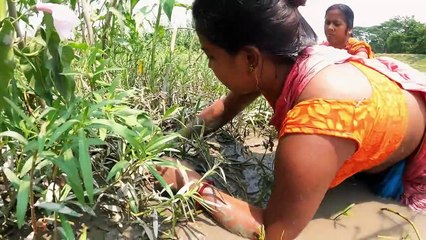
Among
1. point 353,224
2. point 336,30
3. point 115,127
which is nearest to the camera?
point 115,127

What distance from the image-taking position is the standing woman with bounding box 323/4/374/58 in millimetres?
3873

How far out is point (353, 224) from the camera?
1.38m

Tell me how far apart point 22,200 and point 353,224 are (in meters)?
0.87

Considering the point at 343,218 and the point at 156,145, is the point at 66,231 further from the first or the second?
the point at 343,218

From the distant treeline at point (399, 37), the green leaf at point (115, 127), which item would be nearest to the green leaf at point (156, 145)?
the green leaf at point (115, 127)

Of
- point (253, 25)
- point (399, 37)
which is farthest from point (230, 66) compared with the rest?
point (399, 37)

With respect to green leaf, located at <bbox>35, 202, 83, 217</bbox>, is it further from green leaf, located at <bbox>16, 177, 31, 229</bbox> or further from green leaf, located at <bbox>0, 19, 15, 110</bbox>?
green leaf, located at <bbox>0, 19, 15, 110</bbox>

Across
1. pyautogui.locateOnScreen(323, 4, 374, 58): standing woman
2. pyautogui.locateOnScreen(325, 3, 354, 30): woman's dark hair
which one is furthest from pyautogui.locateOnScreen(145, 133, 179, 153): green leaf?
pyautogui.locateOnScreen(325, 3, 354, 30): woman's dark hair

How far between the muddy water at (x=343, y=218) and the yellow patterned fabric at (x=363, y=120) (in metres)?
0.12

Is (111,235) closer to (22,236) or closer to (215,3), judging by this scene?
(22,236)

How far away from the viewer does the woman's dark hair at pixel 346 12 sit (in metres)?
3.99

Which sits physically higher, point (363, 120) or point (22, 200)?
point (363, 120)

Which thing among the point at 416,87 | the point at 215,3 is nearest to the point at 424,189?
the point at 416,87

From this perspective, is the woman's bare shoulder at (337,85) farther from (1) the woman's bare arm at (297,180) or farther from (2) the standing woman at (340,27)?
(2) the standing woman at (340,27)
